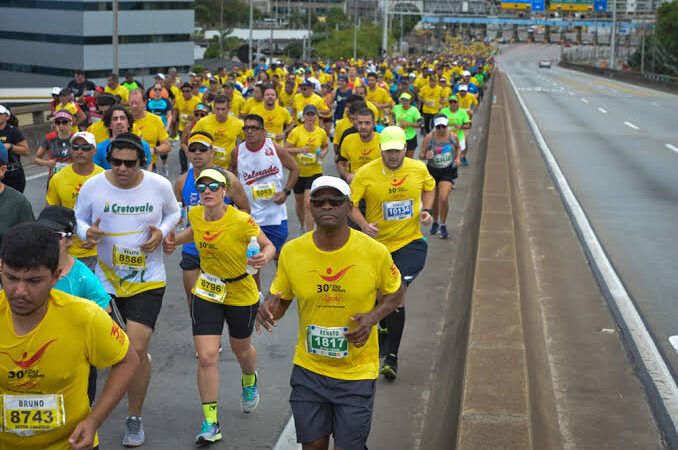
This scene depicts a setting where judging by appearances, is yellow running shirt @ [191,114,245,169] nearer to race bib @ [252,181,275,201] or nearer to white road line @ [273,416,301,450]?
race bib @ [252,181,275,201]

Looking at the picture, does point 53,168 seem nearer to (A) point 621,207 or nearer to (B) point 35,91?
(A) point 621,207

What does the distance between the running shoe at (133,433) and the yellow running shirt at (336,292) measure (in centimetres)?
186

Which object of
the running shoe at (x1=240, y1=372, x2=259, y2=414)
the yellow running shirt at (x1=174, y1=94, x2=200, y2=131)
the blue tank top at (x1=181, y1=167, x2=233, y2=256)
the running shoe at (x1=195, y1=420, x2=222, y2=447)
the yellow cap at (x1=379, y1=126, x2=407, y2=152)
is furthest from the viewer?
the yellow running shirt at (x1=174, y1=94, x2=200, y2=131)

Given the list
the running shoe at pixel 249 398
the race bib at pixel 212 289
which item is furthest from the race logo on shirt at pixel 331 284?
the running shoe at pixel 249 398

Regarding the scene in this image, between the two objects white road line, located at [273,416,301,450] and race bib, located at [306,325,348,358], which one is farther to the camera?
white road line, located at [273,416,301,450]

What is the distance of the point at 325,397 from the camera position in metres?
5.66

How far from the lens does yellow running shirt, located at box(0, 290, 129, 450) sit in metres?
4.34

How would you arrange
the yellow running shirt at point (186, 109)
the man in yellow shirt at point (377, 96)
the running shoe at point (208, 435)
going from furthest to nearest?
1. the man in yellow shirt at point (377, 96)
2. the yellow running shirt at point (186, 109)
3. the running shoe at point (208, 435)

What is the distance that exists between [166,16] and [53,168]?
9390 cm

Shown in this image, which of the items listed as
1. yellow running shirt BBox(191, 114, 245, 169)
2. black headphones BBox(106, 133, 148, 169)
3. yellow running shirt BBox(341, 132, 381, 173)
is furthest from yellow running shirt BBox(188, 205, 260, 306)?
yellow running shirt BBox(191, 114, 245, 169)

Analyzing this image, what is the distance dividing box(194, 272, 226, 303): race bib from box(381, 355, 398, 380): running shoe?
5.52 feet

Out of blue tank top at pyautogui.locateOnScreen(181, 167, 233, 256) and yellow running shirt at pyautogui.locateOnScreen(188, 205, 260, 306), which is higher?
blue tank top at pyautogui.locateOnScreen(181, 167, 233, 256)

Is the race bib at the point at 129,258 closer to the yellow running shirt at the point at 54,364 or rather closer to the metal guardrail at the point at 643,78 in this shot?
the yellow running shirt at the point at 54,364

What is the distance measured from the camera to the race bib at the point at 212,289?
761 cm
